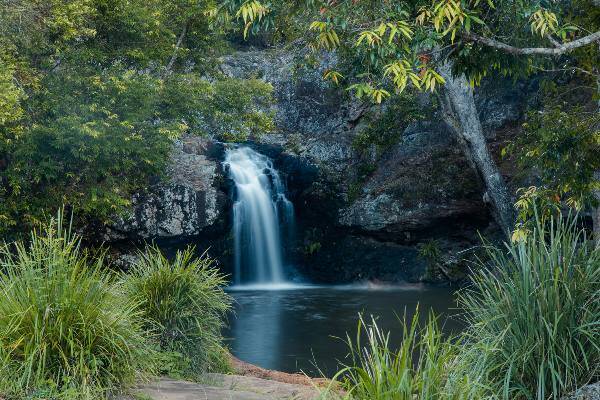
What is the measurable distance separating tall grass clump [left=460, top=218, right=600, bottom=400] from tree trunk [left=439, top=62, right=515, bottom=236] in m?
11.3

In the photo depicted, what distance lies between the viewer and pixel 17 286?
5.29 meters

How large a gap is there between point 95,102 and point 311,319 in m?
6.58

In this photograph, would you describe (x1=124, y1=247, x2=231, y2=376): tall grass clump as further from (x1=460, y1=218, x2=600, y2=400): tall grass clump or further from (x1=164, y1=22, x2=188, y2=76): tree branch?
(x1=164, y1=22, x2=188, y2=76): tree branch

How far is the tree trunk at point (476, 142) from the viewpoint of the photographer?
1554cm

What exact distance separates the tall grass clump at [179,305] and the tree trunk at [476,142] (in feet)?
31.5

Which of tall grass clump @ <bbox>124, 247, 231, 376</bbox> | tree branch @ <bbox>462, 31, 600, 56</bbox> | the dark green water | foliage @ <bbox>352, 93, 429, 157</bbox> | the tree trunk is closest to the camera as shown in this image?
tree branch @ <bbox>462, 31, 600, 56</bbox>

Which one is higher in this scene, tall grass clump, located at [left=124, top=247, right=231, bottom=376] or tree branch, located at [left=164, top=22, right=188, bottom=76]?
tree branch, located at [left=164, top=22, right=188, bottom=76]

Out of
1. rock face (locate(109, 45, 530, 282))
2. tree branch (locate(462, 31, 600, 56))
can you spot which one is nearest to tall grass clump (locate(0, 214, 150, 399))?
tree branch (locate(462, 31, 600, 56))

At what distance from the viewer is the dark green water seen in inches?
469

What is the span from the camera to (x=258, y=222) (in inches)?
771

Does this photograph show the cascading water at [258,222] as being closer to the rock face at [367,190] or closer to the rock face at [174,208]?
the rock face at [367,190]

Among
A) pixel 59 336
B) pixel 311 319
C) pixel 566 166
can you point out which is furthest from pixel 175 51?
pixel 59 336

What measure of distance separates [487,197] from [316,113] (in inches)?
324

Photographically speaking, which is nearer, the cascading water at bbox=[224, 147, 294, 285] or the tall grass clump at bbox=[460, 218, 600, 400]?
the tall grass clump at bbox=[460, 218, 600, 400]
